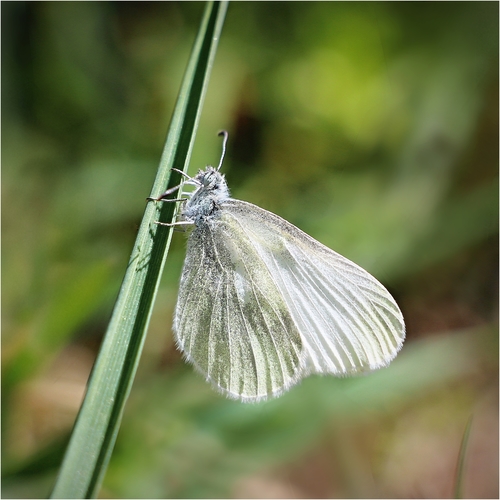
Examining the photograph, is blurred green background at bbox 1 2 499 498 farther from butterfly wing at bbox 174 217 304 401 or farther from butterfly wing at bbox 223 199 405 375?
butterfly wing at bbox 223 199 405 375

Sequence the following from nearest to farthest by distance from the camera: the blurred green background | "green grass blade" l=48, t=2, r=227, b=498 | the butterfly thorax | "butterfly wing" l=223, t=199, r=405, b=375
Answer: "green grass blade" l=48, t=2, r=227, b=498
"butterfly wing" l=223, t=199, r=405, b=375
the butterfly thorax
the blurred green background

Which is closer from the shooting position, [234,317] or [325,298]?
[325,298]

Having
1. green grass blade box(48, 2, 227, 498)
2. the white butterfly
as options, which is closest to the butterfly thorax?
the white butterfly

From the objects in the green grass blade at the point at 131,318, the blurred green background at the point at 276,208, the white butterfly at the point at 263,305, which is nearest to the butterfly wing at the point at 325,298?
the white butterfly at the point at 263,305

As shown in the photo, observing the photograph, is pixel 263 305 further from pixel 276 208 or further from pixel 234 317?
pixel 276 208

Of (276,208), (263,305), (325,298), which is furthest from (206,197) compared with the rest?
(276,208)
